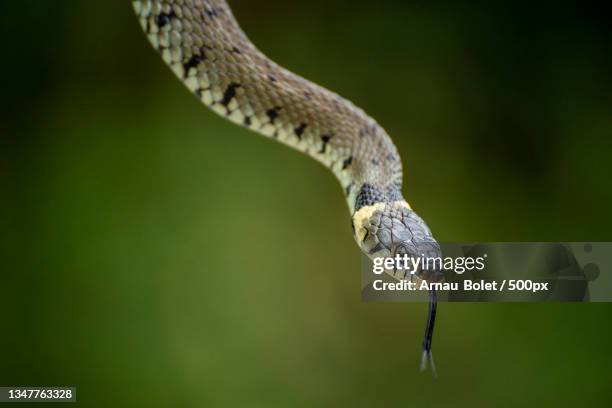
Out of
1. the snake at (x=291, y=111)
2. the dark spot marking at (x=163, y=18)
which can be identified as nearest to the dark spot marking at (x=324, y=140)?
the snake at (x=291, y=111)

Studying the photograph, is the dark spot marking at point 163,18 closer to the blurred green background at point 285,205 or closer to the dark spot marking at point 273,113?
the dark spot marking at point 273,113

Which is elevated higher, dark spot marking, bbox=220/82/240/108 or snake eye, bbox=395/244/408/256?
dark spot marking, bbox=220/82/240/108

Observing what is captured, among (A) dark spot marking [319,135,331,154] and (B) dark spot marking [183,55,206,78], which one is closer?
(B) dark spot marking [183,55,206,78]

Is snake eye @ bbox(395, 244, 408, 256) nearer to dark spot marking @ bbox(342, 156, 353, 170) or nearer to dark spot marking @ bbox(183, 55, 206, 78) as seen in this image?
dark spot marking @ bbox(342, 156, 353, 170)

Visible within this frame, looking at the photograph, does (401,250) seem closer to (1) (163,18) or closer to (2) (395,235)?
(2) (395,235)

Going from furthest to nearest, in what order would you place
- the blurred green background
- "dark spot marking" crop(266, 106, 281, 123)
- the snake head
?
1. the blurred green background
2. "dark spot marking" crop(266, 106, 281, 123)
3. the snake head

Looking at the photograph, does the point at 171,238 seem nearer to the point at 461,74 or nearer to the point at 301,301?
the point at 301,301

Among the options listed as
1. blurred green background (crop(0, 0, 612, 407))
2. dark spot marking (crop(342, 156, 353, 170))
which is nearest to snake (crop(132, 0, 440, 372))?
dark spot marking (crop(342, 156, 353, 170))
